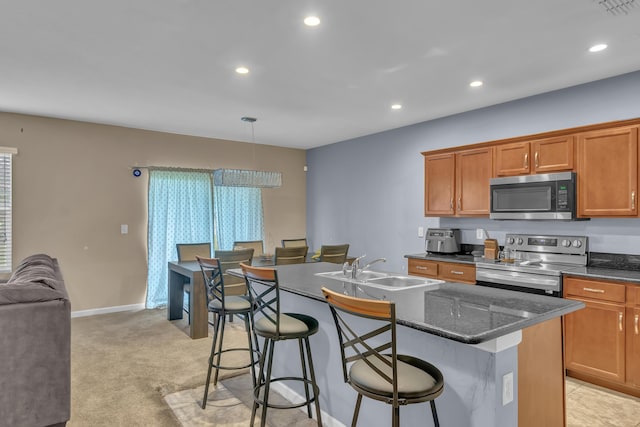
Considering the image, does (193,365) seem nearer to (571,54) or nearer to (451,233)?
(451,233)

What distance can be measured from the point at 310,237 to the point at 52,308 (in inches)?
200

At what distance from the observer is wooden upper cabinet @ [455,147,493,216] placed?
4145 mm

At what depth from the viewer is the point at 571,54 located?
2.97m

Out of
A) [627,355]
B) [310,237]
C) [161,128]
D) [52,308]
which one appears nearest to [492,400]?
[627,355]

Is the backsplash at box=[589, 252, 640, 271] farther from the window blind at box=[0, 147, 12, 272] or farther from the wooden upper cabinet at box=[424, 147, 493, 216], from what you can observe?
the window blind at box=[0, 147, 12, 272]

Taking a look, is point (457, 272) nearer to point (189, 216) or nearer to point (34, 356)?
point (34, 356)

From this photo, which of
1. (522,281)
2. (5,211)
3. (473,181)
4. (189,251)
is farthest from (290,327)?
(5,211)

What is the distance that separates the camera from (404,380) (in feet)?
5.03

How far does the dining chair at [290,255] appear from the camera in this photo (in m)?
4.31

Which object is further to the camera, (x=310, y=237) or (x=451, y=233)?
(x=310, y=237)

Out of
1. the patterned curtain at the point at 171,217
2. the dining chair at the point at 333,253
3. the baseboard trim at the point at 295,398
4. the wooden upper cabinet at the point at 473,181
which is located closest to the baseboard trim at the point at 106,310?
the patterned curtain at the point at 171,217

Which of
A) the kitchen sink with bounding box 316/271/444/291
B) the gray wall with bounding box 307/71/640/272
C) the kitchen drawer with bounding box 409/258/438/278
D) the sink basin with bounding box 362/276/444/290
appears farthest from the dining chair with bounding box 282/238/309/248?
the sink basin with bounding box 362/276/444/290

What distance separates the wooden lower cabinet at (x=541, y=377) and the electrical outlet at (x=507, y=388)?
0.27 ft

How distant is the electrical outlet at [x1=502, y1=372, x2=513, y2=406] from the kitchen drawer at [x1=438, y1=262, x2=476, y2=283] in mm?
2406
